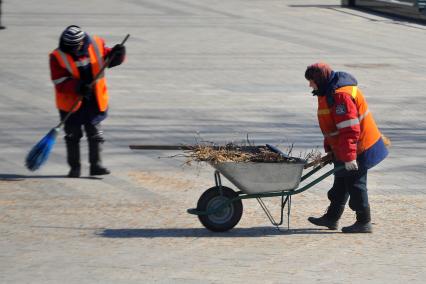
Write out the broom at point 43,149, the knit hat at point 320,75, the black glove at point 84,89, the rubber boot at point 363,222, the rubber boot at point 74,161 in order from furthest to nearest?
the rubber boot at point 74,161
the black glove at point 84,89
the broom at point 43,149
the rubber boot at point 363,222
the knit hat at point 320,75

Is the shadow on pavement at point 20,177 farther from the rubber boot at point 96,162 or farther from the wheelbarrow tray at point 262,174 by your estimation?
the wheelbarrow tray at point 262,174

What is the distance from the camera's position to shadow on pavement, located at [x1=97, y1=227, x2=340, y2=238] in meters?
9.55

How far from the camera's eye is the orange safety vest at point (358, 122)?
31.1ft

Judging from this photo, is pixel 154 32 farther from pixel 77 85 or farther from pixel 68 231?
pixel 68 231

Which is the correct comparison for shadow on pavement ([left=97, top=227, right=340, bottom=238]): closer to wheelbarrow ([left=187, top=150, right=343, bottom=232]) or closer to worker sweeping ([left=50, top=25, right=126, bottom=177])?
wheelbarrow ([left=187, top=150, right=343, bottom=232])

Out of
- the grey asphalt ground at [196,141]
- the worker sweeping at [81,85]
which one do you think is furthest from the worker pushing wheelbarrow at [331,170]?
the worker sweeping at [81,85]

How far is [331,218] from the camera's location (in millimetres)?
9820

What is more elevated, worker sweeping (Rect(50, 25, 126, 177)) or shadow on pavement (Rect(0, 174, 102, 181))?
worker sweeping (Rect(50, 25, 126, 177))

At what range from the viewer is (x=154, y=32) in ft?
89.0

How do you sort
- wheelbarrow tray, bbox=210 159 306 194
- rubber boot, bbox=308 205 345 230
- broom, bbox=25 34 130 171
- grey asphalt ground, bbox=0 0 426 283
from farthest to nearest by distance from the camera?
broom, bbox=25 34 130 171 → rubber boot, bbox=308 205 345 230 → wheelbarrow tray, bbox=210 159 306 194 → grey asphalt ground, bbox=0 0 426 283

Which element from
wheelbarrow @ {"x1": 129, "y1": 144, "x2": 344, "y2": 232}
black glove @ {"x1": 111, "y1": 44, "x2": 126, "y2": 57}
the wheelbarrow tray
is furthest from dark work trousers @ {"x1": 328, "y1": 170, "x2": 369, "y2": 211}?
black glove @ {"x1": 111, "y1": 44, "x2": 126, "y2": 57}

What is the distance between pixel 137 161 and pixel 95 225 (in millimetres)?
3244

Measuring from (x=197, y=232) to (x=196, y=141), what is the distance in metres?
3.45

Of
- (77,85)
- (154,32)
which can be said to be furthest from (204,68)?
(77,85)
